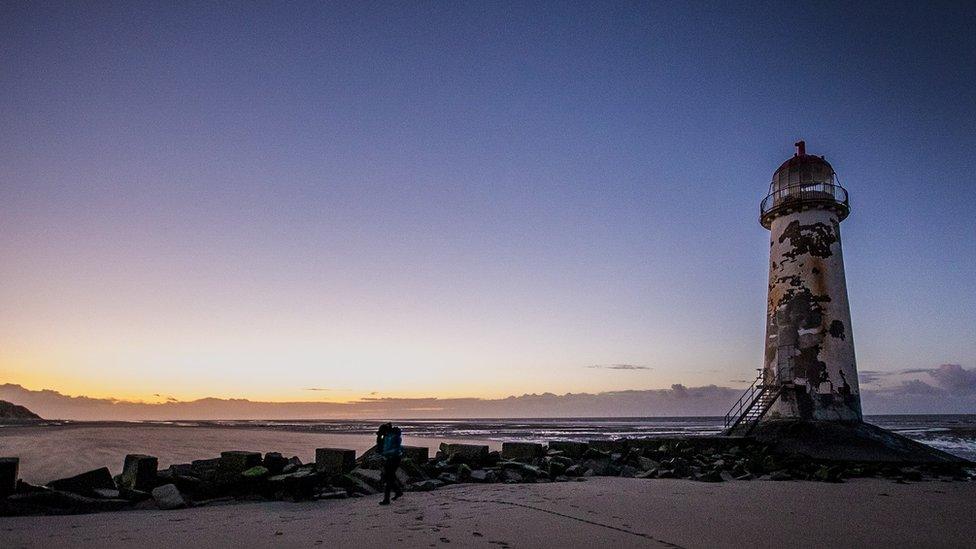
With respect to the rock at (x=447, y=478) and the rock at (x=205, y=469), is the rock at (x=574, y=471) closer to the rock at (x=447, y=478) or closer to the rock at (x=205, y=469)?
the rock at (x=447, y=478)

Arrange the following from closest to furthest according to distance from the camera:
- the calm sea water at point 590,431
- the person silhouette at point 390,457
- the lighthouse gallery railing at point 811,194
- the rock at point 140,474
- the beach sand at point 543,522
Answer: the beach sand at point 543,522, the rock at point 140,474, the person silhouette at point 390,457, the lighthouse gallery railing at point 811,194, the calm sea water at point 590,431

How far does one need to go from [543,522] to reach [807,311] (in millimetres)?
16890

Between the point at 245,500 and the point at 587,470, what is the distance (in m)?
7.54

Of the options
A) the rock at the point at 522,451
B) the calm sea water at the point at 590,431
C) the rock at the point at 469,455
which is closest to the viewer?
the rock at the point at 469,455

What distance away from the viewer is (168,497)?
8.11 metres

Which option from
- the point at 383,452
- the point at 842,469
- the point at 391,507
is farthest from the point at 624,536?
the point at 842,469

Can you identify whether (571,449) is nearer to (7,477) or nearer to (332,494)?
(332,494)

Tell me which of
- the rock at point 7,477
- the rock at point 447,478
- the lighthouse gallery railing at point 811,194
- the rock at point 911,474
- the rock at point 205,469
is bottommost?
the rock at point 911,474

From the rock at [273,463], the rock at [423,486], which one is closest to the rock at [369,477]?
the rock at [423,486]

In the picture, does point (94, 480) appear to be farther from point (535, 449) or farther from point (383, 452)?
point (535, 449)

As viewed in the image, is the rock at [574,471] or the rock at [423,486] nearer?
the rock at [423,486]

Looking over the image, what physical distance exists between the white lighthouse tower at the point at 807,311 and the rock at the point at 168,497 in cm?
1823

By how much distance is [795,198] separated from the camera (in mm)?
20453

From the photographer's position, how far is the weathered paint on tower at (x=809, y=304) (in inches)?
756
